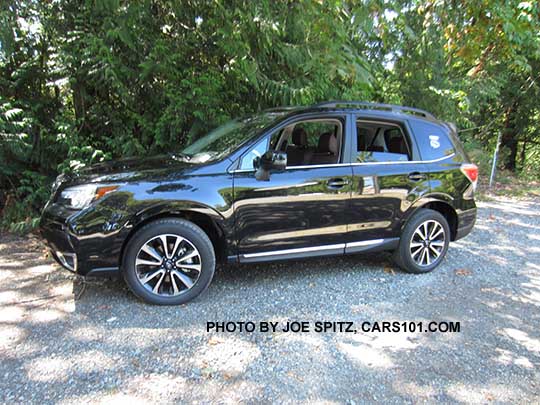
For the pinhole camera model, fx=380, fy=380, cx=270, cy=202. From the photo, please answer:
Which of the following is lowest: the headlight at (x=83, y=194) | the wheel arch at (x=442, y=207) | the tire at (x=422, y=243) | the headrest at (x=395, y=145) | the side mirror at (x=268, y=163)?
the tire at (x=422, y=243)

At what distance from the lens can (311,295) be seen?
11.8 ft

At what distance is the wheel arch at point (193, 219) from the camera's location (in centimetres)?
316

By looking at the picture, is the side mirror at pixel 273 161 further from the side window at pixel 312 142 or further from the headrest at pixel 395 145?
the headrest at pixel 395 145

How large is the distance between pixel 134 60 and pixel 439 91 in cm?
566

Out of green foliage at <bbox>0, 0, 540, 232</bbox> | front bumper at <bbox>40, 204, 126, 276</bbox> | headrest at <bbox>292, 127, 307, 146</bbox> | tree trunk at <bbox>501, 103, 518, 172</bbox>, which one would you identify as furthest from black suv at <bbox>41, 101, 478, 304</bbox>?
tree trunk at <bbox>501, 103, 518, 172</bbox>

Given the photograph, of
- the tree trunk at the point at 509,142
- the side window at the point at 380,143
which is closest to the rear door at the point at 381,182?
the side window at the point at 380,143

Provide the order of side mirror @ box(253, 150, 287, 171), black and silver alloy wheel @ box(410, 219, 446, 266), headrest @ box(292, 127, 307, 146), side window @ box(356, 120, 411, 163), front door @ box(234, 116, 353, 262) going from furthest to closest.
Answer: headrest @ box(292, 127, 307, 146) → black and silver alloy wheel @ box(410, 219, 446, 266) → side window @ box(356, 120, 411, 163) → front door @ box(234, 116, 353, 262) → side mirror @ box(253, 150, 287, 171)

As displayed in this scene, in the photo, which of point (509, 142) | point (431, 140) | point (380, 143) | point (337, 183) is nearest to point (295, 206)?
point (337, 183)

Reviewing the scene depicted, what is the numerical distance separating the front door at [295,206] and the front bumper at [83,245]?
3.44ft

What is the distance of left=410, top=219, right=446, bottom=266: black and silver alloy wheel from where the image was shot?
4133 millimetres

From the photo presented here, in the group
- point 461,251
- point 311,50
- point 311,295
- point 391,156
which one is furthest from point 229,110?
point 461,251

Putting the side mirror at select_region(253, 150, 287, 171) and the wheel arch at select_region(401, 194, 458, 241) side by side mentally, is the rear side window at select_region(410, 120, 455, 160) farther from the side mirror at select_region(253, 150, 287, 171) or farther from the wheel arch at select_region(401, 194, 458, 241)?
the side mirror at select_region(253, 150, 287, 171)

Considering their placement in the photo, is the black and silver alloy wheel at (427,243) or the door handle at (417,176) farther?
the black and silver alloy wheel at (427,243)

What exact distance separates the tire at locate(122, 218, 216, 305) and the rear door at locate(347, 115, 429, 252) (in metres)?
1.52
